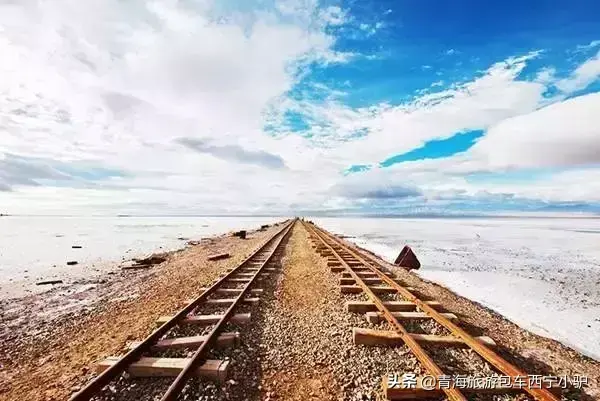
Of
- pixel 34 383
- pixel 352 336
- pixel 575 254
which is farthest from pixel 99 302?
pixel 575 254

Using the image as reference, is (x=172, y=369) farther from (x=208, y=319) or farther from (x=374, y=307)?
(x=374, y=307)

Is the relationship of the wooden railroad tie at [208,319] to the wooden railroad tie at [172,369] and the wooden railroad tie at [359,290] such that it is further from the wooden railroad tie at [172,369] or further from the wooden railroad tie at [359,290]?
the wooden railroad tie at [359,290]

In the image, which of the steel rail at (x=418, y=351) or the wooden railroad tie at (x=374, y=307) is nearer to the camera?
the steel rail at (x=418, y=351)

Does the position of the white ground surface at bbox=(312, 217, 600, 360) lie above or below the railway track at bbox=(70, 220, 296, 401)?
below

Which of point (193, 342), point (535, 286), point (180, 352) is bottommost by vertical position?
point (535, 286)

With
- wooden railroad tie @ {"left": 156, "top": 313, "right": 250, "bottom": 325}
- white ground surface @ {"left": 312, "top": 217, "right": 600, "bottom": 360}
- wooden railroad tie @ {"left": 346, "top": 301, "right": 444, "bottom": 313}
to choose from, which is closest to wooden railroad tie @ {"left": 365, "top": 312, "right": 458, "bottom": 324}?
wooden railroad tie @ {"left": 346, "top": 301, "right": 444, "bottom": 313}

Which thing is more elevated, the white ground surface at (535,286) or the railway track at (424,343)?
the railway track at (424,343)

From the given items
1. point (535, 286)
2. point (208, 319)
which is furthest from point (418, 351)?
point (535, 286)

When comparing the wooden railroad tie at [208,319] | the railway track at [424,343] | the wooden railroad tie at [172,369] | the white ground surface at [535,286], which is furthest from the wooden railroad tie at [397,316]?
the white ground surface at [535,286]

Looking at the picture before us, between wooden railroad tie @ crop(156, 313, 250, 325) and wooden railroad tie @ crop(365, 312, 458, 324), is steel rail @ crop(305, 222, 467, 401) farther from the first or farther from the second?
wooden railroad tie @ crop(156, 313, 250, 325)

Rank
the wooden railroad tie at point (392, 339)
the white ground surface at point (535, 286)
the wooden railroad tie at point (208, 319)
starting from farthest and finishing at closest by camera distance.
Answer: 1. the white ground surface at point (535, 286)
2. the wooden railroad tie at point (208, 319)
3. the wooden railroad tie at point (392, 339)

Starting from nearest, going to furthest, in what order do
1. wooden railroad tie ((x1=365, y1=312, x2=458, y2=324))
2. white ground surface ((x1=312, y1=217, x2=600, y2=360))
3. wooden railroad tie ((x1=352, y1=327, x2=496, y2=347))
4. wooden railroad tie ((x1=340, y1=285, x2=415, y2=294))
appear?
wooden railroad tie ((x1=352, y1=327, x2=496, y2=347)) < wooden railroad tie ((x1=365, y1=312, x2=458, y2=324)) < wooden railroad tie ((x1=340, y1=285, x2=415, y2=294)) < white ground surface ((x1=312, y1=217, x2=600, y2=360))

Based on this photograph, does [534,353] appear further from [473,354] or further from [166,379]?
[166,379]

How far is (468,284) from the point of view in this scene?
16.5 m
